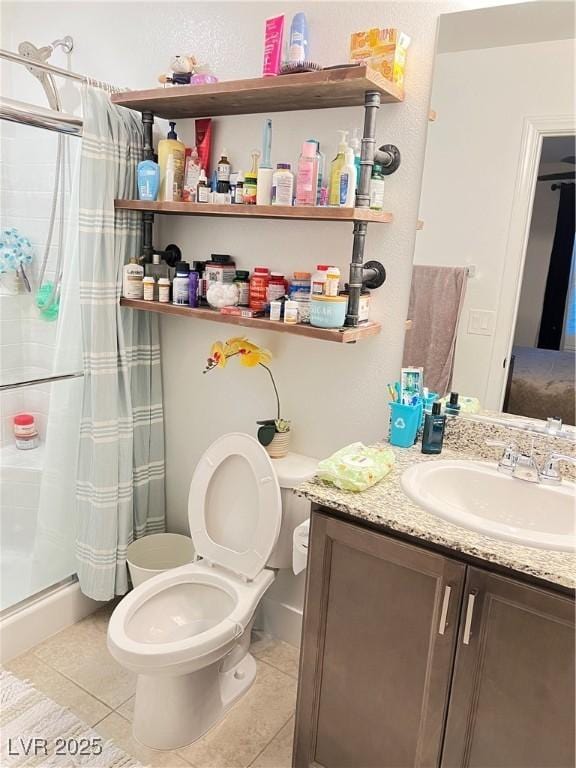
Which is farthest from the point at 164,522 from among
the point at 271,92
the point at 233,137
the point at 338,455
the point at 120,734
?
the point at 271,92

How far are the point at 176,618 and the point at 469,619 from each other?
1.06 meters

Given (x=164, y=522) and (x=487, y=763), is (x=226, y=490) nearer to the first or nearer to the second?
(x=164, y=522)

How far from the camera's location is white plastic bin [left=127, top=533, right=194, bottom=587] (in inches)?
93.1

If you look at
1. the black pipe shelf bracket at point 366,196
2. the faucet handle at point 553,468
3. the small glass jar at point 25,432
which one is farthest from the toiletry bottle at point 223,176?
the faucet handle at point 553,468

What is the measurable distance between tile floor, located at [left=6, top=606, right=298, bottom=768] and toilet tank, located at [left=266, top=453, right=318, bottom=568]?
16.9 inches

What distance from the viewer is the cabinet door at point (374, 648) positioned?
51.7 inches

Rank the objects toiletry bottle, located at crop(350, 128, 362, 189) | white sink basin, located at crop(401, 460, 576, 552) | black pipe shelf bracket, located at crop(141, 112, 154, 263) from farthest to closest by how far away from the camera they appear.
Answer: black pipe shelf bracket, located at crop(141, 112, 154, 263) → toiletry bottle, located at crop(350, 128, 362, 189) → white sink basin, located at crop(401, 460, 576, 552)

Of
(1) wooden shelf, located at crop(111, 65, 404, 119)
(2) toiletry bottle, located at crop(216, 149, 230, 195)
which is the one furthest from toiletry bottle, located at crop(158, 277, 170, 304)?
(1) wooden shelf, located at crop(111, 65, 404, 119)

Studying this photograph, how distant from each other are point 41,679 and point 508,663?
1601 mm

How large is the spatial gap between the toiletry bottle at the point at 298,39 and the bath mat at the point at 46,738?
2129 millimetres

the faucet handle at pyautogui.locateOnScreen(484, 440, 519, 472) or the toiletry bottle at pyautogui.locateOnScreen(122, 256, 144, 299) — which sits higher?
the toiletry bottle at pyautogui.locateOnScreen(122, 256, 144, 299)

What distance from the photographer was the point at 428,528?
1.28m

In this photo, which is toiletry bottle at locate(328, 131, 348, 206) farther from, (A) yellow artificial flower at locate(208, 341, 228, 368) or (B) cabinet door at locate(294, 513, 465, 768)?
(B) cabinet door at locate(294, 513, 465, 768)

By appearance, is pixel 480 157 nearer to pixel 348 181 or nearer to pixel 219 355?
pixel 348 181
